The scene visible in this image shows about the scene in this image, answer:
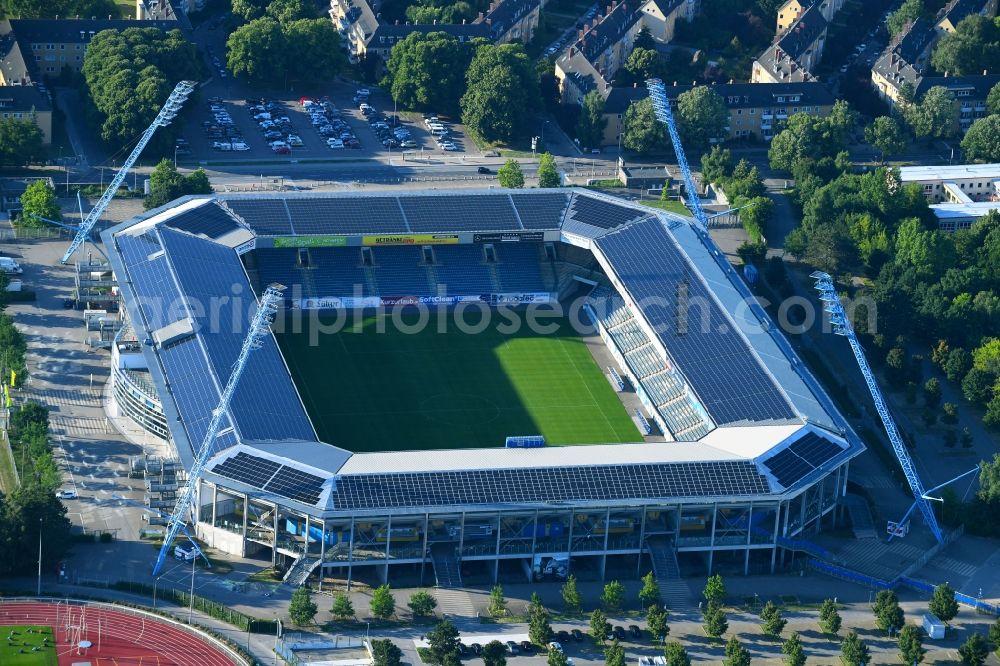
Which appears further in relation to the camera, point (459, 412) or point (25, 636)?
point (459, 412)

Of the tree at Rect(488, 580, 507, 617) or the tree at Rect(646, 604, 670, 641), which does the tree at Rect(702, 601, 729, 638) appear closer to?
the tree at Rect(646, 604, 670, 641)

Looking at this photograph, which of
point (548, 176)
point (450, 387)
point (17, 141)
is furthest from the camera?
point (548, 176)

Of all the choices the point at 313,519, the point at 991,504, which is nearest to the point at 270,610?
the point at 313,519

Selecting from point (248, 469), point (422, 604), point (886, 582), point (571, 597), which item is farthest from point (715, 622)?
point (248, 469)

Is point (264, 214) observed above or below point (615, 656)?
above

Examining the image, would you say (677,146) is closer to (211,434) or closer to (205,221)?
(205,221)

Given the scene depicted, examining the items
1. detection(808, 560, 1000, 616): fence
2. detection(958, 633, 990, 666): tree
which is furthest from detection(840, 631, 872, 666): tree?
detection(808, 560, 1000, 616): fence

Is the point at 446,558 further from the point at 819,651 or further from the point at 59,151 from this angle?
the point at 59,151
